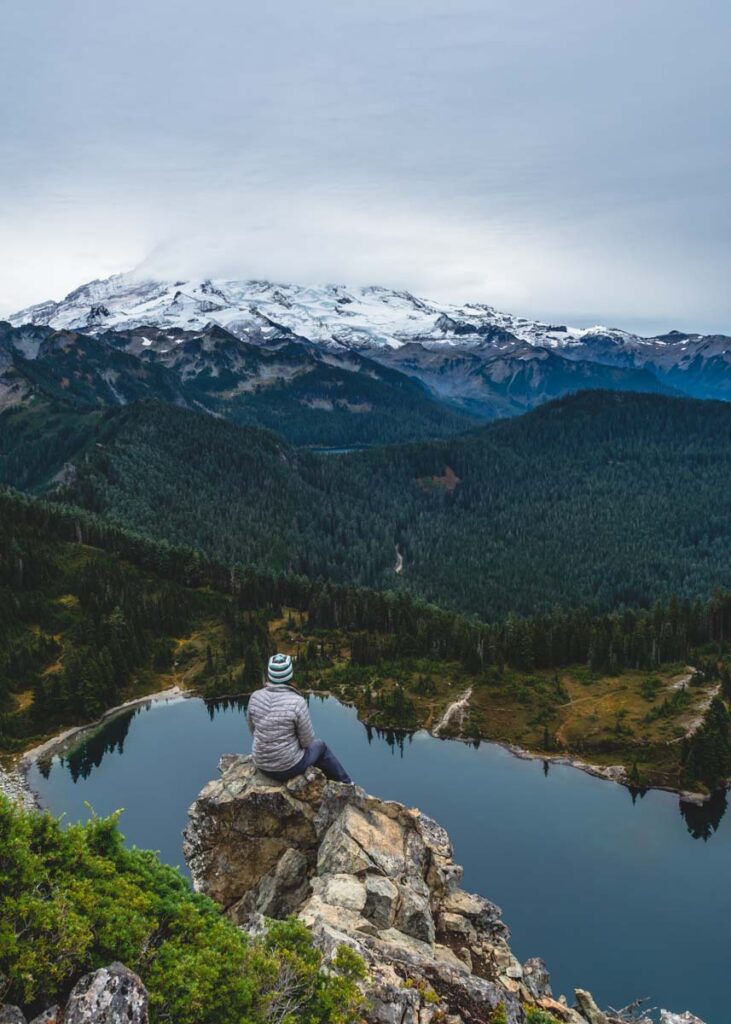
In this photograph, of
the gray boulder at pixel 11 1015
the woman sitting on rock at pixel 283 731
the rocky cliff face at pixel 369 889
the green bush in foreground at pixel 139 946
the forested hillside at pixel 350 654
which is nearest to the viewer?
the gray boulder at pixel 11 1015

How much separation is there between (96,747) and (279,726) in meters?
84.8

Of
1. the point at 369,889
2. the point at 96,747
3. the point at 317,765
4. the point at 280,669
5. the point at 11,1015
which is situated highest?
the point at 280,669

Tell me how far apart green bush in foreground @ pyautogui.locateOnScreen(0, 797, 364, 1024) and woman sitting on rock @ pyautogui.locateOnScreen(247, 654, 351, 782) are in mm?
7925

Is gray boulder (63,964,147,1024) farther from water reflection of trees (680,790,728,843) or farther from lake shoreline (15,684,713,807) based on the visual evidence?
water reflection of trees (680,790,728,843)

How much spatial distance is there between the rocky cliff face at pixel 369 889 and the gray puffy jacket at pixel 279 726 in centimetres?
199

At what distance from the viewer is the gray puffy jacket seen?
28406 millimetres

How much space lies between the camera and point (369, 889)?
88.7ft

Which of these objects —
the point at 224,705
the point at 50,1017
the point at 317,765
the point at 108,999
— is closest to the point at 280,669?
the point at 317,765

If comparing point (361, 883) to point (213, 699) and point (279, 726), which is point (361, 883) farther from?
point (213, 699)

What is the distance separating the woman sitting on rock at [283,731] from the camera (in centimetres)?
2834

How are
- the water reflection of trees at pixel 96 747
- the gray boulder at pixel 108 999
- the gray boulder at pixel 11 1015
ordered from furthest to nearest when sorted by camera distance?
the water reflection of trees at pixel 96 747 < the gray boulder at pixel 108 999 < the gray boulder at pixel 11 1015

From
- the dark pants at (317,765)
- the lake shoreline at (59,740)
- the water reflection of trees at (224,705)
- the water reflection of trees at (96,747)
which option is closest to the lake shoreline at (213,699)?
the lake shoreline at (59,740)

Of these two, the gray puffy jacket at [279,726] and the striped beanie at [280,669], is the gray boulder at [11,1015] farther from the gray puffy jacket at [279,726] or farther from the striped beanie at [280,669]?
the striped beanie at [280,669]

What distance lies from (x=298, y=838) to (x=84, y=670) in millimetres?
86629
